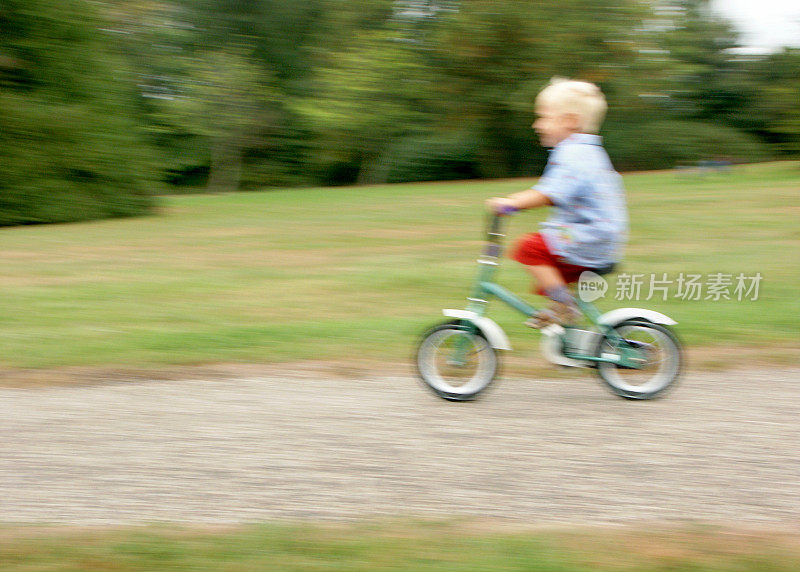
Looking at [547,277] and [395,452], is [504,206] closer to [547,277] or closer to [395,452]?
[547,277]

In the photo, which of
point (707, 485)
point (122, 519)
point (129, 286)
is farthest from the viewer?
point (129, 286)

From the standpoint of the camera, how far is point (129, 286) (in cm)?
989

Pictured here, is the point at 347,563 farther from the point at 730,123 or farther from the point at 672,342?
the point at 730,123

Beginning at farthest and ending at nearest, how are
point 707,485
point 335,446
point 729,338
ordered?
point 729,338 → point 335,446 → point 707,485

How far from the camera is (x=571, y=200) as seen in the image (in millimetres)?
5031

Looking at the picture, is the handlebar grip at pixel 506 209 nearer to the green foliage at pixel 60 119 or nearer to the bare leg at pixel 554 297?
the bare leg at pixel 554 297

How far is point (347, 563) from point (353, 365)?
3204 mm

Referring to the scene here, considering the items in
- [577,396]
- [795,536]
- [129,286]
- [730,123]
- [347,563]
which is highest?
[730,123]

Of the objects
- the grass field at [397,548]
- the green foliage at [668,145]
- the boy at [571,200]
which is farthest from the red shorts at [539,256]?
the green foliage at [668,145]

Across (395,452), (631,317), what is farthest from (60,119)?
(395,452)

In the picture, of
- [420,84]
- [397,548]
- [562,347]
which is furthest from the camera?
[420,84]

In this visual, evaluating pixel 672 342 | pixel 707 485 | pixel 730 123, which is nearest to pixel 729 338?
pixel 672 342

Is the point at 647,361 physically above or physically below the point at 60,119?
below

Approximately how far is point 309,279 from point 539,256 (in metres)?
5.54
